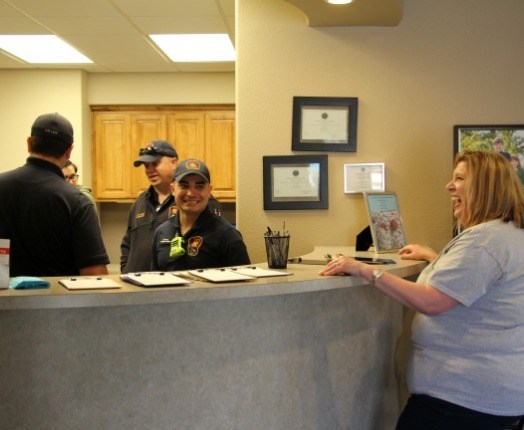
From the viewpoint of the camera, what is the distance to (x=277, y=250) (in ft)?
6.68

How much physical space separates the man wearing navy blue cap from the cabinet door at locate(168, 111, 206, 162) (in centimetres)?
330

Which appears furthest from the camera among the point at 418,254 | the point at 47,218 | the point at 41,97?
the point at 41,97

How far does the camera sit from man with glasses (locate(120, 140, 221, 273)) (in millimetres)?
3396

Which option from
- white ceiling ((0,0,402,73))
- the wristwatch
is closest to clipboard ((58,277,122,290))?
the wristwatch

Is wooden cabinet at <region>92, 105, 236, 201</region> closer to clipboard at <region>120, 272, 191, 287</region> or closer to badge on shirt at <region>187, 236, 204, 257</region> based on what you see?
badge on shirt at <region>187, 236, 204, 257</region>

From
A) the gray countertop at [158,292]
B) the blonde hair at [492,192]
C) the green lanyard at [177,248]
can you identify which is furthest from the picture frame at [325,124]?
the gray countertop at [158,292]

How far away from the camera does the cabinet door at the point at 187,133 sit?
6.00 metres

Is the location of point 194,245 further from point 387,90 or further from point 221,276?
point 387,90

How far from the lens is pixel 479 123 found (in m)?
3.12

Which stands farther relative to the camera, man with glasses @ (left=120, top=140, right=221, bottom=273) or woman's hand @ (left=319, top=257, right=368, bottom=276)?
man with glasses @ (left=120, top=140, right=221, bottom=273)

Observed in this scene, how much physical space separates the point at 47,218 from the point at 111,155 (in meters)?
3.91

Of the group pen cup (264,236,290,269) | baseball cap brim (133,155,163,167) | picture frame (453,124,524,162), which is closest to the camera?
pen cup (264,236,290,269)

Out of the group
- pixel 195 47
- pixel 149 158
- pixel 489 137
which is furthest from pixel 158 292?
pixel 195 47

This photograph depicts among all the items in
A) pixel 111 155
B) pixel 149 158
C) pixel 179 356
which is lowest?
pixel 179 356
